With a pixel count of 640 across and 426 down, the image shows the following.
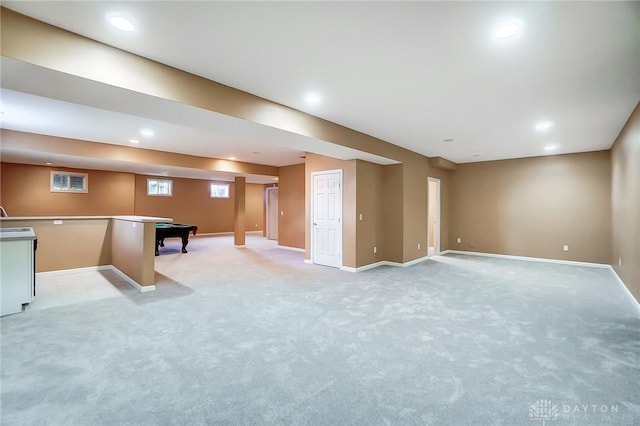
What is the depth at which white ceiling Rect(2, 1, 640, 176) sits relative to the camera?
196 centimetres

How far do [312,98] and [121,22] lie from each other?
1.90 metres

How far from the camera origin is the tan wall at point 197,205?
34.6 ft

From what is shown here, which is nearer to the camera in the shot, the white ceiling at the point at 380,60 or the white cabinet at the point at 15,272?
the white ceiling at the point at 380,60

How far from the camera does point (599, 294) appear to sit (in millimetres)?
4281

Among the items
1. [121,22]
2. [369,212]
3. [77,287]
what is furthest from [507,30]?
[77,287]

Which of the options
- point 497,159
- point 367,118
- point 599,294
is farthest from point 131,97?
point 497,159

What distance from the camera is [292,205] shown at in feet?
29.8

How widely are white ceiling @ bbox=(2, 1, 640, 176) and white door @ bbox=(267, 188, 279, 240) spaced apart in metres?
7.17

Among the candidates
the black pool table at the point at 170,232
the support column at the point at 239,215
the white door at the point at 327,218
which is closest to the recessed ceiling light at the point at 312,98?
the white door at the point at 327,218

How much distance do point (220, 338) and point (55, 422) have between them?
1.25 m

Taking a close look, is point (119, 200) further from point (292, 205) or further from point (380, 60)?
point (380, 60)

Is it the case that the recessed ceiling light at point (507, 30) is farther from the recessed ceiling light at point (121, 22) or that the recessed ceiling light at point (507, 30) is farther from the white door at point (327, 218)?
the white door at point (327, 218)

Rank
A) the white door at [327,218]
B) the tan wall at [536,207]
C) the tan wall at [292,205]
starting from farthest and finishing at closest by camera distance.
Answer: the tan wall at [292,205], the tan wall at [536,207], the white door at [327,218]

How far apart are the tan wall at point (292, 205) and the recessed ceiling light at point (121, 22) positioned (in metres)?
6.71
